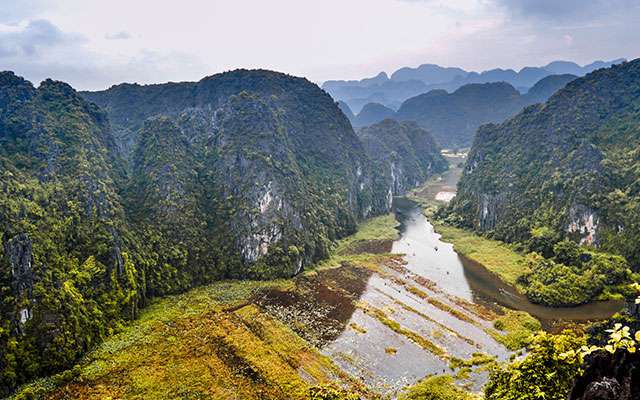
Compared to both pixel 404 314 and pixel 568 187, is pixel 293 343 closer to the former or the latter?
pixel 404 314

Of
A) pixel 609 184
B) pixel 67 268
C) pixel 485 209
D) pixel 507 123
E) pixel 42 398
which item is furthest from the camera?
pixel 507 123

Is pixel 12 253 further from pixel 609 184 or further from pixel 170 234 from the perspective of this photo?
pixel 609 184

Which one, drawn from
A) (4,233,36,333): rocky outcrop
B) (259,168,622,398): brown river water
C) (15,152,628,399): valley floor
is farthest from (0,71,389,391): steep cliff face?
(259,168,622,398): brown river water

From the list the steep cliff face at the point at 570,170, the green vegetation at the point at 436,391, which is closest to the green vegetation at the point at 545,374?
the green vegetation at the point at 436,391

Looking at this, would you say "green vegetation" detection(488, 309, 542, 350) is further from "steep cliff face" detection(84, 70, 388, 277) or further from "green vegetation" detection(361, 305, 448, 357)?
"steep cliff face" detection(84, 70, 388, 277)

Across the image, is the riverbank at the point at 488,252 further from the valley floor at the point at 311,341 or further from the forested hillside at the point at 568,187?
the forested hillside at the point at 568,187

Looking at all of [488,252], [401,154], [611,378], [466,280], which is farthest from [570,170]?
[401,154]

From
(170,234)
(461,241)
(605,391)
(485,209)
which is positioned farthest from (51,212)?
(485,209)
